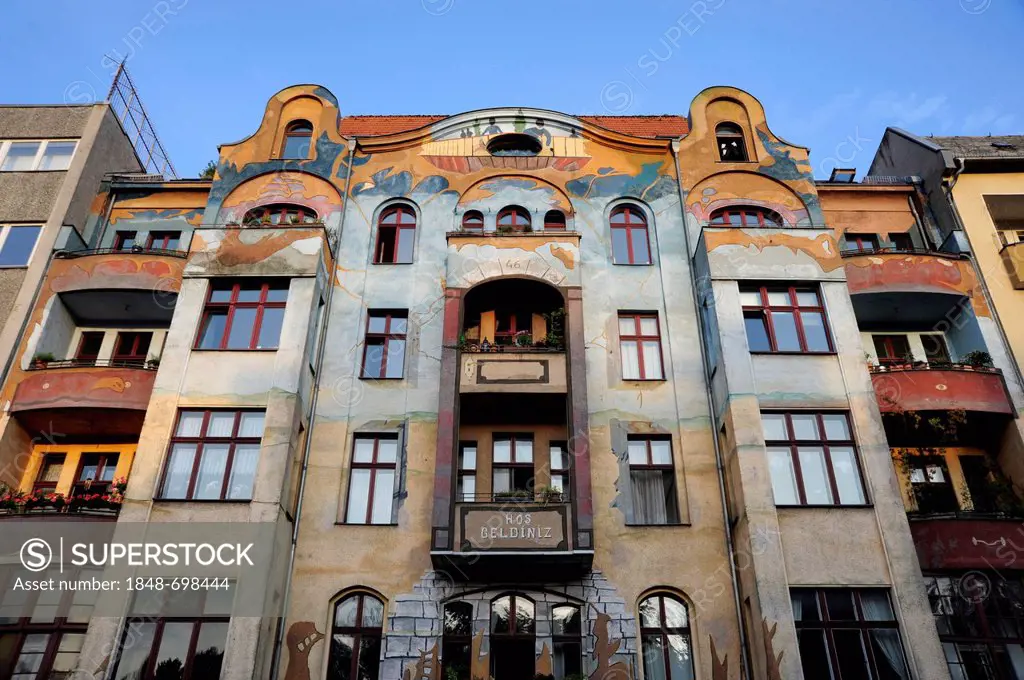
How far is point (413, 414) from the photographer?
1814 centimetres

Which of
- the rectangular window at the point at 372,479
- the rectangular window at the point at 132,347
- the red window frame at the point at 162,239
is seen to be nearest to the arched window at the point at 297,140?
the red window frame at the point at 162,239

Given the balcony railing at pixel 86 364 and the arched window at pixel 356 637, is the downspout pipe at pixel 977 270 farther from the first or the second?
the balcony railing at pixel 86 364

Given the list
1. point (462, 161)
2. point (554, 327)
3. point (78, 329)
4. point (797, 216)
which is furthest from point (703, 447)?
point (78, 329)

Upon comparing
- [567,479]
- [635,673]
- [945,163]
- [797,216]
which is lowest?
[635,673]

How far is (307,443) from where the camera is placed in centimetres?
1766

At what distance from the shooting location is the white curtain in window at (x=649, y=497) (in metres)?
17.0

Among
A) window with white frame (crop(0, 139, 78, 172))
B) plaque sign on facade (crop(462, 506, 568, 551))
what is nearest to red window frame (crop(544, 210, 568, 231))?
plaque sign on facade (crop(462, 506, 568, 551))

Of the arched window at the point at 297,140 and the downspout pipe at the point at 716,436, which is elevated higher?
the arched window at the point at 297,140

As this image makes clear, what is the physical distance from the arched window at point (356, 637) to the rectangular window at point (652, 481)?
5949mm

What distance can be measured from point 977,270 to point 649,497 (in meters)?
11.3

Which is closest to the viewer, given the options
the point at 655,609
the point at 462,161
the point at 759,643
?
the point at 759,643

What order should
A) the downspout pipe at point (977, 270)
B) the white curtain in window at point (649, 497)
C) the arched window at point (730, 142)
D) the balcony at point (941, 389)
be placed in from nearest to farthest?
1. the white curtain in window at point (649, 497)
2. the balcony at point (941, 389)
3. the downspout pipe at point (977, 270)
4. the arched window at point (730, 142)

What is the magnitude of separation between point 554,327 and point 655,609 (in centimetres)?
684

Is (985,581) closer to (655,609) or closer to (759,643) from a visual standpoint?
(759,643)
